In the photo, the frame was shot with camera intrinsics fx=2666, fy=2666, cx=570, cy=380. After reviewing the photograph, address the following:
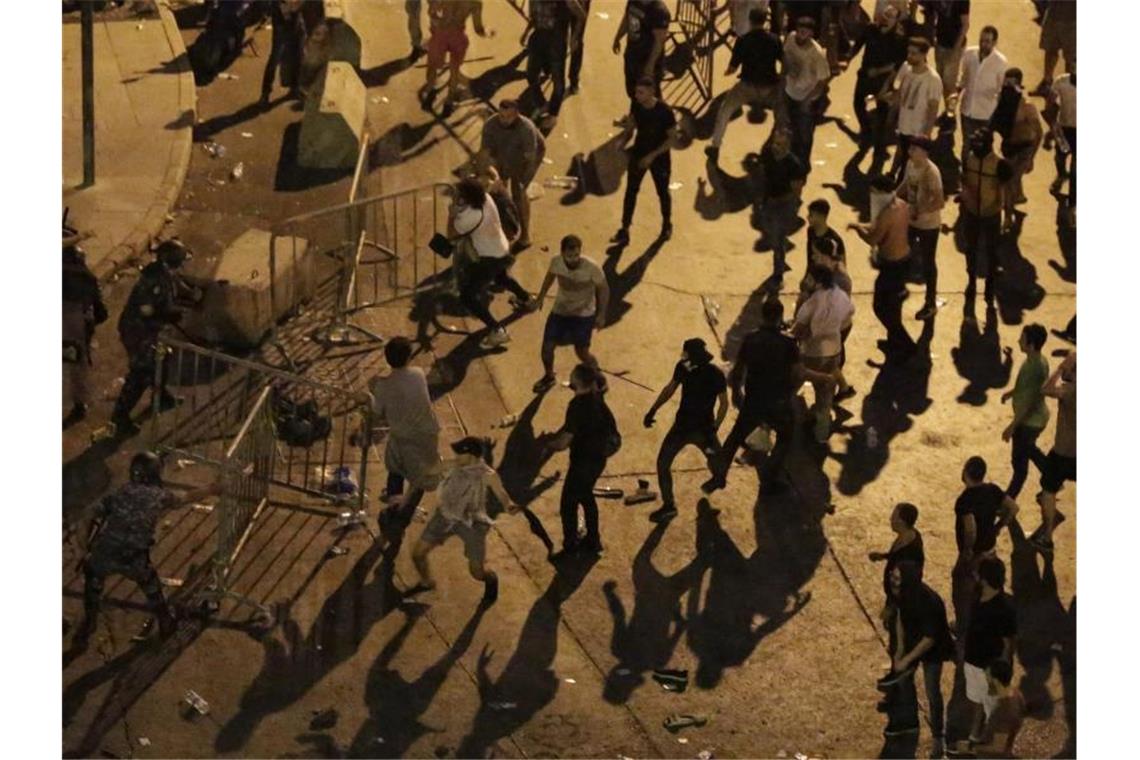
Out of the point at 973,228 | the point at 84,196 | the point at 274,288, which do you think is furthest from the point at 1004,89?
the point at 84,196

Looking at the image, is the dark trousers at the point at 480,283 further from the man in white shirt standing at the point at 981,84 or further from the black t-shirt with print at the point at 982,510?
the man in white shirt standing at the point at 981,84

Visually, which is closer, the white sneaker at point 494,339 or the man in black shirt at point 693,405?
the man in black shirt at point 693,405

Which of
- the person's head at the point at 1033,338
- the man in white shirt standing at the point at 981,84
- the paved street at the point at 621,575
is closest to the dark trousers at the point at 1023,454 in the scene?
the paved street at the point at 621,575

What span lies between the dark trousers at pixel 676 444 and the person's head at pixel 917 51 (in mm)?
5539

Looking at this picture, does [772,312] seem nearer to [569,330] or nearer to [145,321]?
[569,330]

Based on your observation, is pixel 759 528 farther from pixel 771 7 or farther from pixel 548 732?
pixel 771 7

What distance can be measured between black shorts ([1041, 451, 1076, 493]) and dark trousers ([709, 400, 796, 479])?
6.05 feet

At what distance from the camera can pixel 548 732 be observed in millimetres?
17094

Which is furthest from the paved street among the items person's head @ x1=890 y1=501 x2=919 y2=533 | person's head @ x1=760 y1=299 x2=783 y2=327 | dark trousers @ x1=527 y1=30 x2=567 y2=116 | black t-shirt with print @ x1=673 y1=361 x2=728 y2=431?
dark trousers @ x1=527 y1=30 x2=567 y2=116

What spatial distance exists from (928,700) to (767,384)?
9.36 feet

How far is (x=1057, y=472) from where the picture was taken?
62.1ft

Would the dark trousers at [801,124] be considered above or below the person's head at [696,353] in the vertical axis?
above

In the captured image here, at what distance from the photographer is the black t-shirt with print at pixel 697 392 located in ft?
61.1

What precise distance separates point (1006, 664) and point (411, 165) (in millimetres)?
9864
